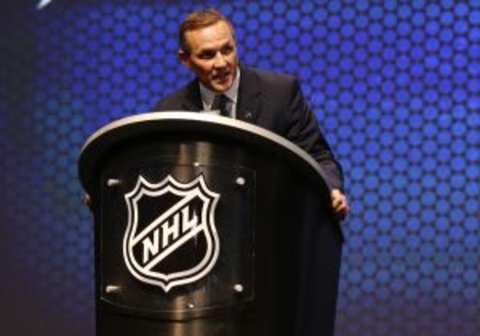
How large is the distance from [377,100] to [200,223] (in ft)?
5.03

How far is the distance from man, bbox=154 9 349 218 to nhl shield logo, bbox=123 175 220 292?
364 mm

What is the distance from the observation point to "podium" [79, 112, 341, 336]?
3.75 ft

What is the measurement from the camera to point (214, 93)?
61.3 inches

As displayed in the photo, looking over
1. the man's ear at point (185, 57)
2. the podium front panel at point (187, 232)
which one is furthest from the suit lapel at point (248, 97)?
the podium front panel at point (187, 232)

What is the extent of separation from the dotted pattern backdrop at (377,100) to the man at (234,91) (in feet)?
3.43

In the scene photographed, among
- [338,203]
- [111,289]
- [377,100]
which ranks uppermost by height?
[377,100]

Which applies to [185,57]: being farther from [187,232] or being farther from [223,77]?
[187,232]

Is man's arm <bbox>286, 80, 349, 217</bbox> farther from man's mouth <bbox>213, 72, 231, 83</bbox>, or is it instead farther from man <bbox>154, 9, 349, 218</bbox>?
man's mouth <bbox>213, 72, 231, 83</bbox>

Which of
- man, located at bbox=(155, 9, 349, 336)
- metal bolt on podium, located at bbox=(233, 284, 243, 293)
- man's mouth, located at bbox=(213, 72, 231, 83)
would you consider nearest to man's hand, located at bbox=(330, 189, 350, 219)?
man, located at bbox=(155, 9, 349, 336)

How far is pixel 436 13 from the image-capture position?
259cm

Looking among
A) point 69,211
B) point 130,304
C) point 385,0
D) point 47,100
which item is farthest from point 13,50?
point 130,304

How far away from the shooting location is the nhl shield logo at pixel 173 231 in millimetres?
1138

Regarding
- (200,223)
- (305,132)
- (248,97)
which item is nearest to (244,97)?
(248,97)

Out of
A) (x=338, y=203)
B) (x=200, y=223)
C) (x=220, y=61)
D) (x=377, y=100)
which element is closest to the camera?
(x=200, y=223)
